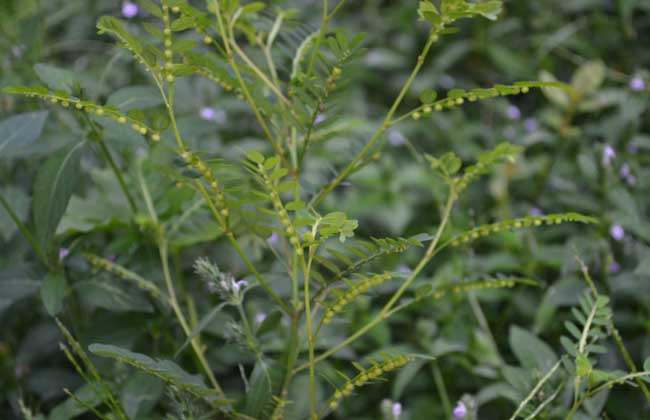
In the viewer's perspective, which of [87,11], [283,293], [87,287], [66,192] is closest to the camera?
[66,192]

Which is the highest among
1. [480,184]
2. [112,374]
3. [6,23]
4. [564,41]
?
[6,23]

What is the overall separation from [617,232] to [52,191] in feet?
3.73

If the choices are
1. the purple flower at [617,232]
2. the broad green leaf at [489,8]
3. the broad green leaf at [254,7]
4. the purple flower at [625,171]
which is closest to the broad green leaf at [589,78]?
the purple flower at [625,171]

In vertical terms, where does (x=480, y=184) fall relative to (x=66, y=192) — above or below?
below

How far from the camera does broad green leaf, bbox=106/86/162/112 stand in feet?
3.77

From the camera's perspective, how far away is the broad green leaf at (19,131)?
3.61ft

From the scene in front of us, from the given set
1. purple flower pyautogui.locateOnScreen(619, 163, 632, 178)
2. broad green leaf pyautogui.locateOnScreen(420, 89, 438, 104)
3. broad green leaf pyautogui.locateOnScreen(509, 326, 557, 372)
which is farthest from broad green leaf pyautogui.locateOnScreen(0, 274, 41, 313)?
purple flower pyautogui.locateOnScreen(619, 163, 632, 178)

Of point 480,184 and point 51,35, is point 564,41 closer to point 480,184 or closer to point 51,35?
point 480,184

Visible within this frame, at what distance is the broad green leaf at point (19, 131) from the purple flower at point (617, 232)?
3.81 feet

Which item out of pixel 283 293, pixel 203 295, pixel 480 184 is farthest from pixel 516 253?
pixel 203 295

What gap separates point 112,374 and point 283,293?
0.36 m

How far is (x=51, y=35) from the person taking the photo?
2.45 meters

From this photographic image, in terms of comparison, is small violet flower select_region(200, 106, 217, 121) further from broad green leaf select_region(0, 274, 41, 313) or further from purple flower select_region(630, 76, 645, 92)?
purple flower select_region(630, 76, 645, 92)

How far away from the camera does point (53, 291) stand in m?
1.12
